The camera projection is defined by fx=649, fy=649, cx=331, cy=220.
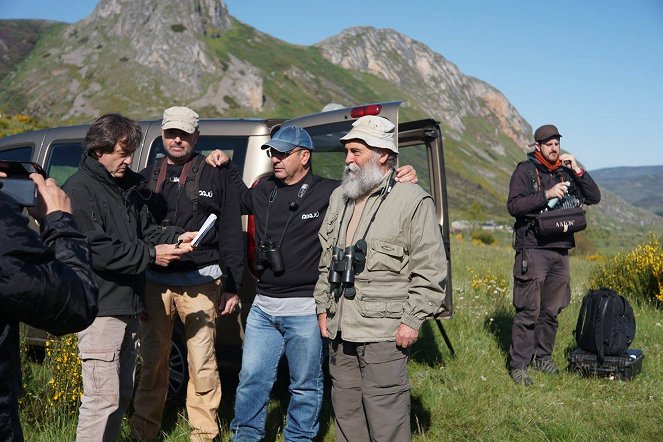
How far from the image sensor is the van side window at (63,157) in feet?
17.3

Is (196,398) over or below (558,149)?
below

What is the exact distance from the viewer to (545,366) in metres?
5.71

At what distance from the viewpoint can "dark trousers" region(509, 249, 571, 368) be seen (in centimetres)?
559

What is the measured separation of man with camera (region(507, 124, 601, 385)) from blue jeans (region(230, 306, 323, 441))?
2374 mm

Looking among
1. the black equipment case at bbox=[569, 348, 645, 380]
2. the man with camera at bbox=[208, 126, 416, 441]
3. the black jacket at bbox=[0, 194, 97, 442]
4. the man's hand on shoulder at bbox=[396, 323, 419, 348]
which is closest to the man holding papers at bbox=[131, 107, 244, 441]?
the man with camera at bbox=[208, 126, 416, 441]

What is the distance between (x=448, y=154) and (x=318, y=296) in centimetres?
13900

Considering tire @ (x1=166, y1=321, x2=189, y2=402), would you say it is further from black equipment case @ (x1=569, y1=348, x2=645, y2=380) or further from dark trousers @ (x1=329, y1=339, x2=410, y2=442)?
black equipment case @ (x1=569, y1=348, x2=645, y2=380)

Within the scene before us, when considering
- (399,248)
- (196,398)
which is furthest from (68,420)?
(399,248)

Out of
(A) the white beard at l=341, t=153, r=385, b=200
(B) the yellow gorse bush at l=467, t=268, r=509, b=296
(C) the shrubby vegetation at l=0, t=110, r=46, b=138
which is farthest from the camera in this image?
(C) the shrubby vegetation at l=0, t=110, r=46, b=138

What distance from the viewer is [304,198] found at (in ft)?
12.7

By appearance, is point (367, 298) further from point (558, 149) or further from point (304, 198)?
point (558, 149)

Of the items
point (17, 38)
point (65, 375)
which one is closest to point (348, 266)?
point (65, 375)

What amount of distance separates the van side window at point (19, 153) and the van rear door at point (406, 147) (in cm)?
243

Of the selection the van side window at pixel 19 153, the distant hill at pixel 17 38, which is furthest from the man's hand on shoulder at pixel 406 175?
the distant hill at pixel 17 38
